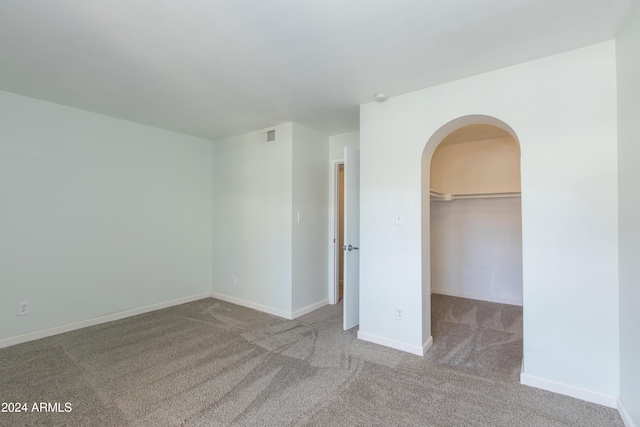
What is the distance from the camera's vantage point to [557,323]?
2100mm

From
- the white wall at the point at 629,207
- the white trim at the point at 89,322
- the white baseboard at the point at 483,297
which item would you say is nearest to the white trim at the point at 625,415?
the white wall at the point at 629,207

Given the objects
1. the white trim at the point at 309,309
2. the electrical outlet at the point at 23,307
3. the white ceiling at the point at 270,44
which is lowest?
the white trim at the point at 309,309

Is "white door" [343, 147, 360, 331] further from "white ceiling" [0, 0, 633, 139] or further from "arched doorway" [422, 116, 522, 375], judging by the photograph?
"arched doorway" [422, 116, 522, 375]

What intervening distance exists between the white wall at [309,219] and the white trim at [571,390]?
2.39 metres

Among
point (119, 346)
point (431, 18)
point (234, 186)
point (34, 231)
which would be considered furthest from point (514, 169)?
point (34, 231)

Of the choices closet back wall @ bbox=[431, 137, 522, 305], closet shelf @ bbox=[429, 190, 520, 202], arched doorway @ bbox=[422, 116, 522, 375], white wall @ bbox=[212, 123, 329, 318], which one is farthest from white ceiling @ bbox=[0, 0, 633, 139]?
closet back wall @ bbox=[431, 137, 522, 305]

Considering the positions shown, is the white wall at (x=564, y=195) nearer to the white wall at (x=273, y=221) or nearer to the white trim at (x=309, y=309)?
the white wall at (x=273, y=221)

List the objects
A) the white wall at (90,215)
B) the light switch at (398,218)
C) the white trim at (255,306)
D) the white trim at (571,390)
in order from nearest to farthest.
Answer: the white trim at (571,390), the light switch at (398,218), the white wall at (90,215), the white trim at (255,306)

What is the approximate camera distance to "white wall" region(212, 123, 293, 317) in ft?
12.3

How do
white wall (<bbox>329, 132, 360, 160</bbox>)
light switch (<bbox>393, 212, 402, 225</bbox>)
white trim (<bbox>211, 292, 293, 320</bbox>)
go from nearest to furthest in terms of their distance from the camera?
1. light switch (<bbox>393, 212, 402, 225</bbox>)
2. white trim (<bbox>211, 292, 293, 320</bbox>)
3. white wall (<bbox>329, 132, 360, 160</bbox>)

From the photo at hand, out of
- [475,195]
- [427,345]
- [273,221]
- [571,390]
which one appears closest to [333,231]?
[273,221]

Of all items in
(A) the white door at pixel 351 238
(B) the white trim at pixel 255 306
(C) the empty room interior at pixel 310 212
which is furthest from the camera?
(B) the white trim at pixel 255 306

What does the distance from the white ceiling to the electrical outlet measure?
203 centimetres

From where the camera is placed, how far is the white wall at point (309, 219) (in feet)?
12.4
